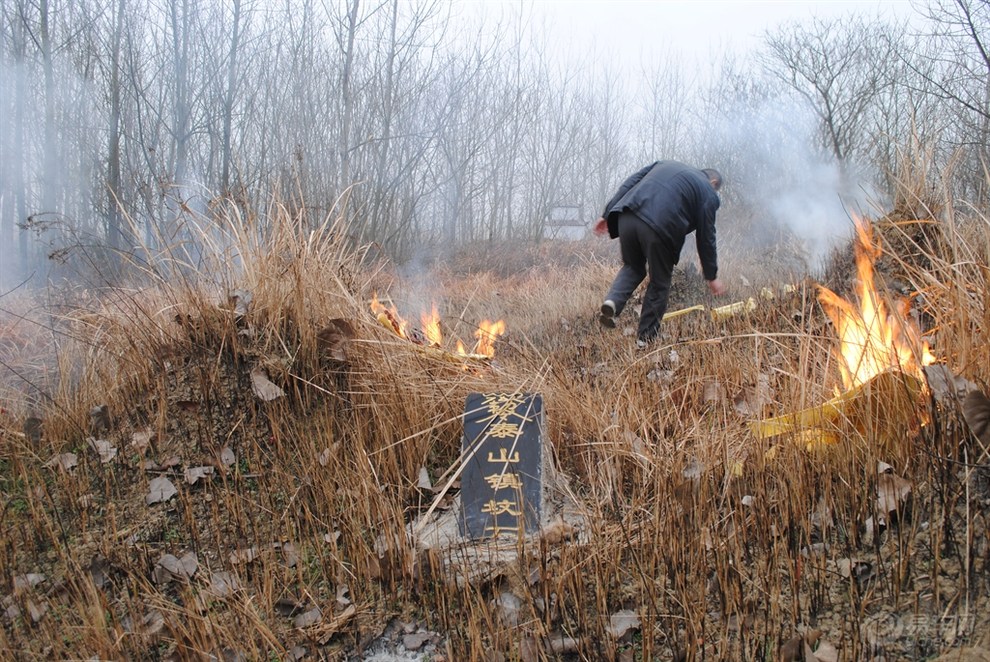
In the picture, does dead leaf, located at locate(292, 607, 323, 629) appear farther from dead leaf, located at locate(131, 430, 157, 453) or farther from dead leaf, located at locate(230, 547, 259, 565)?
dead leaf, located at locate(131, 430, 157, 453)

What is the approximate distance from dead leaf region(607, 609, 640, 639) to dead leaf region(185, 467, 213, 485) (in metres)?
1.83

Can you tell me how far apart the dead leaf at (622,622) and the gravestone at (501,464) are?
1.49 ft

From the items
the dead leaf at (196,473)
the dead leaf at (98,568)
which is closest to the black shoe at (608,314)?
the dead leaf at (196,473)

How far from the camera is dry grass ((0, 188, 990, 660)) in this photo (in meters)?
1.74

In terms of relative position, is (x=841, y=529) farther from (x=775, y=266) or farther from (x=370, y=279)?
(x=775, y=266)

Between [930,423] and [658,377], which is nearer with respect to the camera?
[930,423]

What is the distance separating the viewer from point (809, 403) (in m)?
2.52

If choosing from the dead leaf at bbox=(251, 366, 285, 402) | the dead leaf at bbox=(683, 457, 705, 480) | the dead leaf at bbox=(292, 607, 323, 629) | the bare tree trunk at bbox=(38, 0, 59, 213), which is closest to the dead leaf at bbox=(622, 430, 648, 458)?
the dead leaf at bbox=(683, 457, 705, 480)

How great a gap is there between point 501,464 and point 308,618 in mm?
914

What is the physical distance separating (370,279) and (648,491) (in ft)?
6.84

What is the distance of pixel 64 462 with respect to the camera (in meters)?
2.93

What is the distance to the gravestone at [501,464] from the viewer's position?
2.40m

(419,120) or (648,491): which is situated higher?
(419,120)

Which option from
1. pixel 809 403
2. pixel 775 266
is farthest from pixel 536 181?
pixel 809 403
